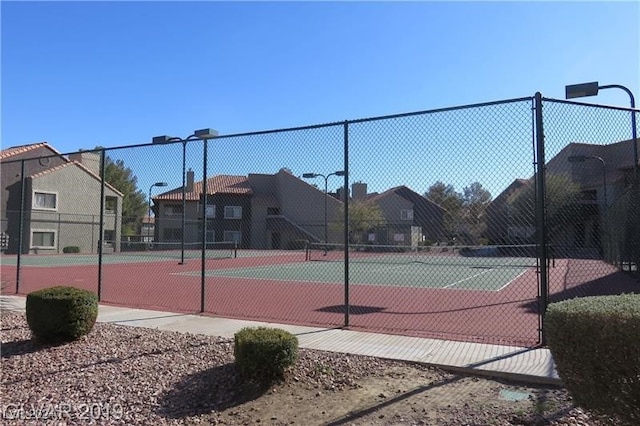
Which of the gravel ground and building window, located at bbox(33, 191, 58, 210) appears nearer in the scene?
the gravel ground

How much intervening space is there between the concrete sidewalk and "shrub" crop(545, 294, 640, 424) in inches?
72.4

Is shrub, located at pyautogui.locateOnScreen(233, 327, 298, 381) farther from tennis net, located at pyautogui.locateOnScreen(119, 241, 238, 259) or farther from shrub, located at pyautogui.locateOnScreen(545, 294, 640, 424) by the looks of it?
tennis net, located at pyautogui.locateOnScreen(119, 241, 238, 259)

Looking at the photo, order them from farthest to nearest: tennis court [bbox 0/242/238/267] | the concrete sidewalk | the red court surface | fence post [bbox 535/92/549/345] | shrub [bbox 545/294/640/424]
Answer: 1. tennis court [bbox 0/242/238/267]
2. the red court surface
3. fence post [bbox 535/92/549/345]
4. the concrete sidewalk
5. shrub [bbox 545/294/640/424]

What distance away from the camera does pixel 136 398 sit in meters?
5.04

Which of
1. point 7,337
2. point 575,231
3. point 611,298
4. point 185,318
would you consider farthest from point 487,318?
point 575,231

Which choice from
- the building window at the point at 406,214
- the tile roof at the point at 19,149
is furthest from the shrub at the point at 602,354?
the tile roof at the point at 19,149

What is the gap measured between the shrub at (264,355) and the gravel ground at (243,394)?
0.43 feet

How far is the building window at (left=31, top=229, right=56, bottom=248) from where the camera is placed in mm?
42688

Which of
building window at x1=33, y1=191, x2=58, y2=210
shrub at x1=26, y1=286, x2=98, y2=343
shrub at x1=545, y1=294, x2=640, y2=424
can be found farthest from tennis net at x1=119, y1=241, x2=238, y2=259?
shrub at x1=545, y1=294, x2=640, y2=424

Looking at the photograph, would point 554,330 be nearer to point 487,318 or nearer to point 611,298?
point 611,298

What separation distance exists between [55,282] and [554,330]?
58.9ft

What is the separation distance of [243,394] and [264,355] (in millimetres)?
415

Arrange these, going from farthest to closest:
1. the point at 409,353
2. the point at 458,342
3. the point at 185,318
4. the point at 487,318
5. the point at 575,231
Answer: the point at 575,231 < the point at 487,318 < the point at 185,318 < the point at 458,342 < the point at 409,353

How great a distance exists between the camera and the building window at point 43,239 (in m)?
42.7
